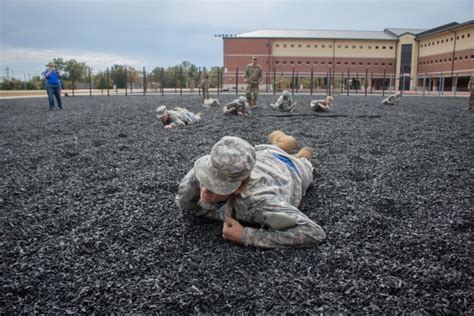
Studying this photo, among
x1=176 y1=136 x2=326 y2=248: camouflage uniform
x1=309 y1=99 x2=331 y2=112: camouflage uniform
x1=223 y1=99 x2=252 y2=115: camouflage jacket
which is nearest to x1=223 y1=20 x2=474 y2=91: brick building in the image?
x1=309 y1=99 x2=331 y2=112: camouflage uniform

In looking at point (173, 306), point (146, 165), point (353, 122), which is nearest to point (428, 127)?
point (353, 122)

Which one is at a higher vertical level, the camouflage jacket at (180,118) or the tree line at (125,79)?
the tree line at (125,79)

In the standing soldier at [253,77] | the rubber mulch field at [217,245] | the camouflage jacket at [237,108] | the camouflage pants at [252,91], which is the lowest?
the rubber mulch field at [217,245]

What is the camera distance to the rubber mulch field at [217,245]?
183 cm

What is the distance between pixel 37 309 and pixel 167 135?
17.4 ft

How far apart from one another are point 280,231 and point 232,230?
11.9 inches

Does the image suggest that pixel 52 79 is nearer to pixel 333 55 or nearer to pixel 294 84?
pixel 294 84

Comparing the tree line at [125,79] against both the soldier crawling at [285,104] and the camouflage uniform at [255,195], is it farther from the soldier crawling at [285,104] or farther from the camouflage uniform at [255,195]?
the camouflage uniform at [255,195]

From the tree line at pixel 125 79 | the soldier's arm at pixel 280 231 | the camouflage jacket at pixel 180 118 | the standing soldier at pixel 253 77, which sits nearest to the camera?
the soldier's arm at pixel 280 231

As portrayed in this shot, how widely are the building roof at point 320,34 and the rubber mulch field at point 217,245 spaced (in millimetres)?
49447

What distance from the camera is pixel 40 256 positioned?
225 cm

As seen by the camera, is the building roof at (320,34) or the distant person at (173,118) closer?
the distant person at (173,118)

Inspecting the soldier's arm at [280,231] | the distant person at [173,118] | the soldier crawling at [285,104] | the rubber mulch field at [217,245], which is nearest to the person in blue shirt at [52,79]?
the distant person at [173,118]

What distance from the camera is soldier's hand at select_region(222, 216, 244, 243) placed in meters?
2.32
